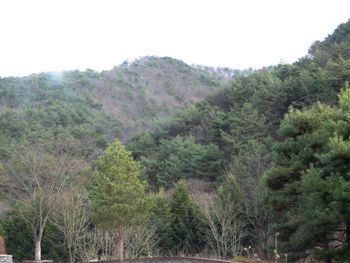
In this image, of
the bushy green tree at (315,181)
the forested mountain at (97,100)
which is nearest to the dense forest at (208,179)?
the bushy green tree at (315,181)

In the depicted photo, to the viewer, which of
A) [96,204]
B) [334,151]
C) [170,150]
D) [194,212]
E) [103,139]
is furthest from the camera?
[103,139]

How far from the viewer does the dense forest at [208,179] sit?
42.4 ft

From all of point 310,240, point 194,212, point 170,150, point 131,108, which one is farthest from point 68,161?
point 131,108

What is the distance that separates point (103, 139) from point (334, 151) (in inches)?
1625

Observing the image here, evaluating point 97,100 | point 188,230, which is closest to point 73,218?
point 188,230

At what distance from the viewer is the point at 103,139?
5112 centimetres

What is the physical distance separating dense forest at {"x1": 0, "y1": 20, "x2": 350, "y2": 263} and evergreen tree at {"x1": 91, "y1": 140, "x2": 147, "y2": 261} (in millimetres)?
52

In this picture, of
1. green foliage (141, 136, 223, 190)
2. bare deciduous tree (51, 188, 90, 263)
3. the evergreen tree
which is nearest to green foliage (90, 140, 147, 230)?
the evergreen tree

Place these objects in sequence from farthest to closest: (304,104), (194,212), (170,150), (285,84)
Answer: (170,150), (285,84), (304,104), (194,212)

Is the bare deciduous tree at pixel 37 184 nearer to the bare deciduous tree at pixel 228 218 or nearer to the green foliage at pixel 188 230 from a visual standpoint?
the green foliage at pixel 188 230

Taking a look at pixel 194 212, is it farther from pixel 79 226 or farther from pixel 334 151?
pixel 334 151

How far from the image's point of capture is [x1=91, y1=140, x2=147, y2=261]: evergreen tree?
19.7 m

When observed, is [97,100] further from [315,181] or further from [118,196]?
[315,181]

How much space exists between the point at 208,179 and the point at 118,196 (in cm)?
1642
